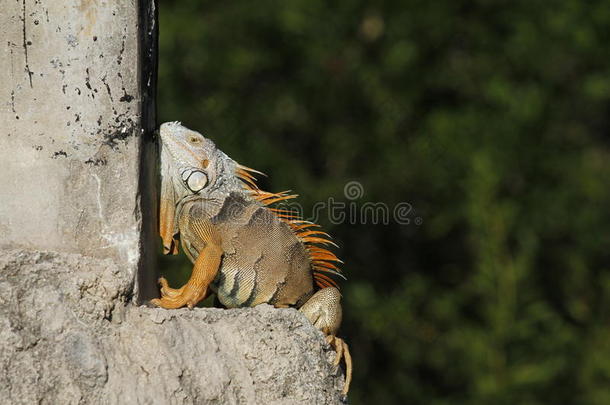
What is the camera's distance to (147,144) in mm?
4059

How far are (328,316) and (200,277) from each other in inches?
27.7

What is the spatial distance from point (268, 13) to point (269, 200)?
20.5ft

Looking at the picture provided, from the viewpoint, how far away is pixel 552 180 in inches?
436

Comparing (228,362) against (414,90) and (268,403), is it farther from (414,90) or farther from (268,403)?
(414,90)

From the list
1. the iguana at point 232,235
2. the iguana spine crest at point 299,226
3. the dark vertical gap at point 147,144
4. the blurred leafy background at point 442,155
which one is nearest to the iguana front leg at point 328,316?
the iguana at point 232,235

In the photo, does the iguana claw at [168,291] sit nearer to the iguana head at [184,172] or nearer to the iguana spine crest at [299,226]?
the iguana head at [184,172]

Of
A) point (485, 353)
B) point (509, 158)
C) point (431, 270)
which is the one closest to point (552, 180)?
point (509, 158)

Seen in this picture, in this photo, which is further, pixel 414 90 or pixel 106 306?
pixel 414 90

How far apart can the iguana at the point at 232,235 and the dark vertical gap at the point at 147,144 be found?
478 millimetres

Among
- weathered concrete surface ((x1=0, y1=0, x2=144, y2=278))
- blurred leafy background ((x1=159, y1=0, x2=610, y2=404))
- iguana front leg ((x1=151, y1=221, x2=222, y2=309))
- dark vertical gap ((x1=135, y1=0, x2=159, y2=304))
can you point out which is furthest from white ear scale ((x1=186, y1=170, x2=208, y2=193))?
blurred leafy background ((x1=159, y1=0, x2=610, y2=404))

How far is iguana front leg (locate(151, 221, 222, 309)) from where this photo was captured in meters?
4.30

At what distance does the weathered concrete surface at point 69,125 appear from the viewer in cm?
375

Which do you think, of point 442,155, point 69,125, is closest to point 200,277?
point 69,125

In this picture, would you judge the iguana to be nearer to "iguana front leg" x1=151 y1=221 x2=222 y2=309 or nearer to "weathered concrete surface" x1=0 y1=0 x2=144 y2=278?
"iguana front leg" x1=151 y1=221 x2=222 y2=309
